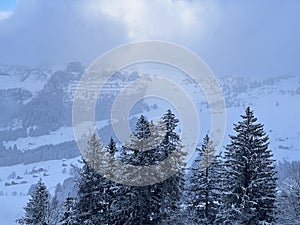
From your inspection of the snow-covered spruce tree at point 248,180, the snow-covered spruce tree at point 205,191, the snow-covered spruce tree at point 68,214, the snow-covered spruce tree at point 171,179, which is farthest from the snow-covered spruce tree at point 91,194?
the snow-covered spruce tree at point 248,180

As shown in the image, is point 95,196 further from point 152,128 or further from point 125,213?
point 152,128

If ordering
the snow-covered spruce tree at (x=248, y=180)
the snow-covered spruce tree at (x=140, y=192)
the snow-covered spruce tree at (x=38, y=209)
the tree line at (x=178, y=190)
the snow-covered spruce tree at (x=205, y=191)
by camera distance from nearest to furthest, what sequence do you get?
the snow-covered spruce tree at (x=248, y=180) → the tree line at (x=178, y=190) → the snow-covered spruce tree at (x=140, y=192) → the snow-covered spruce tree at (x=205, y=191) → the snow-covered spruce tree at (x=38, y=209)

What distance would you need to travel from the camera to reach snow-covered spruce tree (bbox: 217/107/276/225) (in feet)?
82.0

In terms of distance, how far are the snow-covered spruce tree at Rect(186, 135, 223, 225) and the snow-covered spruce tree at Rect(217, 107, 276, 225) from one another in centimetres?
251

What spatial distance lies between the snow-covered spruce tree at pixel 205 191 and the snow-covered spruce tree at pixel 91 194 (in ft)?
19.2

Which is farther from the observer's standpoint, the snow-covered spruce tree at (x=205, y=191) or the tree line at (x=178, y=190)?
the snow-covered spruce tree at (x=205, y=191)

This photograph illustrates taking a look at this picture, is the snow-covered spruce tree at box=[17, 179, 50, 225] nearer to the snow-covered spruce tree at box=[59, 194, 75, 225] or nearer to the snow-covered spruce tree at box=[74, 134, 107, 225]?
the snow-covered spruce tree at box=[59, 194, 75, 225]

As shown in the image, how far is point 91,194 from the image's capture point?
2920 centimetres

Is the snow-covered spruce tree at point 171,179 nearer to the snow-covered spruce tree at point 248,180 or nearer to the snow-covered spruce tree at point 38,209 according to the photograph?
the snow-covered spruce tree at point 248,180

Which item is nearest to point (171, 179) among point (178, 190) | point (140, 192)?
point (178, 190)

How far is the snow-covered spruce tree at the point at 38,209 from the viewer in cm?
2998

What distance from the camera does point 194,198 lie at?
28.8 m

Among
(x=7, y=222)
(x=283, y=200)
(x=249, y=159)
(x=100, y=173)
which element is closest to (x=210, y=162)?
(x=249, y=159)

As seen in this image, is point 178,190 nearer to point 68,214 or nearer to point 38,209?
point 68,214
